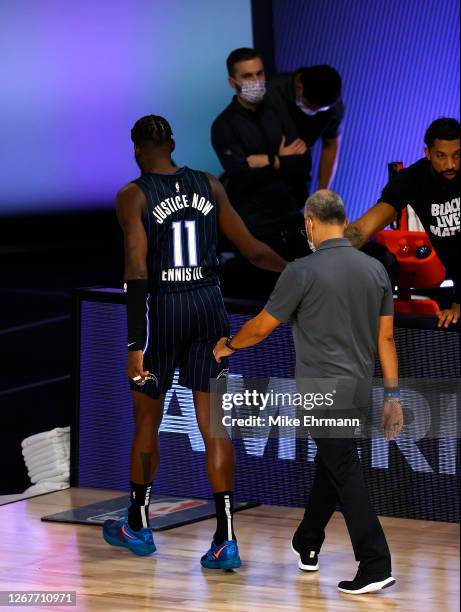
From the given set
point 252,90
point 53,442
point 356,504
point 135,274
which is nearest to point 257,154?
point 252,90

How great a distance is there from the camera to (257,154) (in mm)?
7875

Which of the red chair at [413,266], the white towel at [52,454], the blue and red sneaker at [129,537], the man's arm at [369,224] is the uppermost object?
the man's arm at [369,224]

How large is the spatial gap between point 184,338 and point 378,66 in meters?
4.88

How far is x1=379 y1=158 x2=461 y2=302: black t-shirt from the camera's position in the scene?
590cm

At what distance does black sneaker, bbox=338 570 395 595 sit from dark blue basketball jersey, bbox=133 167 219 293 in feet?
4.23

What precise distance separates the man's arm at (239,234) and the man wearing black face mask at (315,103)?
206 cm

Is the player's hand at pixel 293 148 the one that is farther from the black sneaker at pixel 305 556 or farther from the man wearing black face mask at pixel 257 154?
the black sneaker at pixel 305 556

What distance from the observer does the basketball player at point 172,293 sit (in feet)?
18.5

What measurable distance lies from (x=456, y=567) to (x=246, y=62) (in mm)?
3093

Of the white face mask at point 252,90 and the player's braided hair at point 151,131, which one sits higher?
the white face mask at point 252,90

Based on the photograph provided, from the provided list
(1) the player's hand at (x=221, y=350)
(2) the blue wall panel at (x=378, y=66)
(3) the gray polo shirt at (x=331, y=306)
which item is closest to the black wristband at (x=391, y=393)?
(3) the gray polo shirt at (x=331, y=306)

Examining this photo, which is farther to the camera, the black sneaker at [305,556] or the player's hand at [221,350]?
the black sneaker at [305,556]

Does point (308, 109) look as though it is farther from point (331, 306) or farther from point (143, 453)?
point (331, 306)

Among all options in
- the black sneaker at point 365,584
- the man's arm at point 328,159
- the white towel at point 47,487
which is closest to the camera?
the black sneaker at point 365,584
